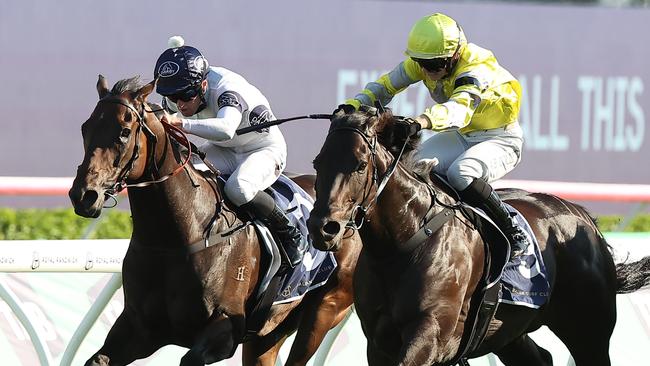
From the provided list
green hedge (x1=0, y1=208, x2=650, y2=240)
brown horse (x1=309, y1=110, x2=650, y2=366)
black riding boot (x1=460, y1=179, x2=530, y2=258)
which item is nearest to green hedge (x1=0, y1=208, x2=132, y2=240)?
green hedge (x1=0, y1=208, x2=650, y2=240)

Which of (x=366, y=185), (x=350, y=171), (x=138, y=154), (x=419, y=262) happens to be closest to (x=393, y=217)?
(x=419, y=262)

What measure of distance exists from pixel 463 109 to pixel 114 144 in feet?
3.89

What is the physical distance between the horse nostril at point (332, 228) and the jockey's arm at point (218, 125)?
3.00 feet

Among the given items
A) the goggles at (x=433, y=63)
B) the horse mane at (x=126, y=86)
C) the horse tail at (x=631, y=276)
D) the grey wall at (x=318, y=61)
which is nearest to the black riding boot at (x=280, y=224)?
the horse mane at (x=126, y=86)

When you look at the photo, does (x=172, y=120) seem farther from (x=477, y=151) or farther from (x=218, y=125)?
(x=477, y=151)

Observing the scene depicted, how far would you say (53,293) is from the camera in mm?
5707

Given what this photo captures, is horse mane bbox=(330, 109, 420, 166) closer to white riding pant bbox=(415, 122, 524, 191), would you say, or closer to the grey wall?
white riding pant bbox=(415, 122, 524, 191)

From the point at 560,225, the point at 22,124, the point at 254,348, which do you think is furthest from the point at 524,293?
the point at 22,124

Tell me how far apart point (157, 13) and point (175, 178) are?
5.88 metres

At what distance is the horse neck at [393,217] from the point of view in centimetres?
435

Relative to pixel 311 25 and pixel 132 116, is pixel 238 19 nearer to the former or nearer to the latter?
pixel 311 25

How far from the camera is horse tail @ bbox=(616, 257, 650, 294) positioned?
5496mm

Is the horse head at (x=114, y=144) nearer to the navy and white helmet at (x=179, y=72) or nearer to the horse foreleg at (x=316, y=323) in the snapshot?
the navy and white helmet at (x=179, y=72)

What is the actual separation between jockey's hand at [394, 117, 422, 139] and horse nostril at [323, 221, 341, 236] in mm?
495
